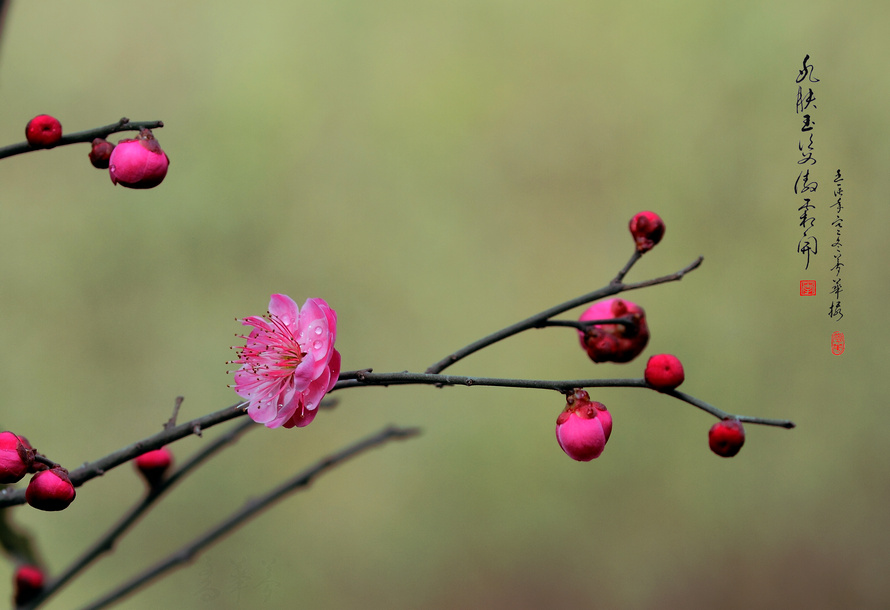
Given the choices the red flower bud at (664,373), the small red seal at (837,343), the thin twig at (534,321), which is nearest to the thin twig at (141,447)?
the thin twig at (534,321)

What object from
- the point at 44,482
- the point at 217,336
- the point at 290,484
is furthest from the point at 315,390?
the point at 217,336

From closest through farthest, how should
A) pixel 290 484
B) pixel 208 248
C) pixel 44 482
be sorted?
pixel 44 482, pixel 290 484, pixel 208 248

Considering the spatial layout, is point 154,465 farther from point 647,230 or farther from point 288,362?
point 647,230

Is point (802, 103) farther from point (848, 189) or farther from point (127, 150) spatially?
point (127, 150)

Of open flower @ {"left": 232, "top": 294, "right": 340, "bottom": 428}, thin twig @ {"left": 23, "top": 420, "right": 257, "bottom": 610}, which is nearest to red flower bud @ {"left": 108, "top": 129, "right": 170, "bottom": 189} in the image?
open flower @ {"left": 232, "top": 294, "right": 340, "bottom": 428}

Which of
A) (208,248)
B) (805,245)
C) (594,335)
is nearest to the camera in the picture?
(594,335)

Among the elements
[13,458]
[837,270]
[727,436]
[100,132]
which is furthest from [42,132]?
[837,270]
